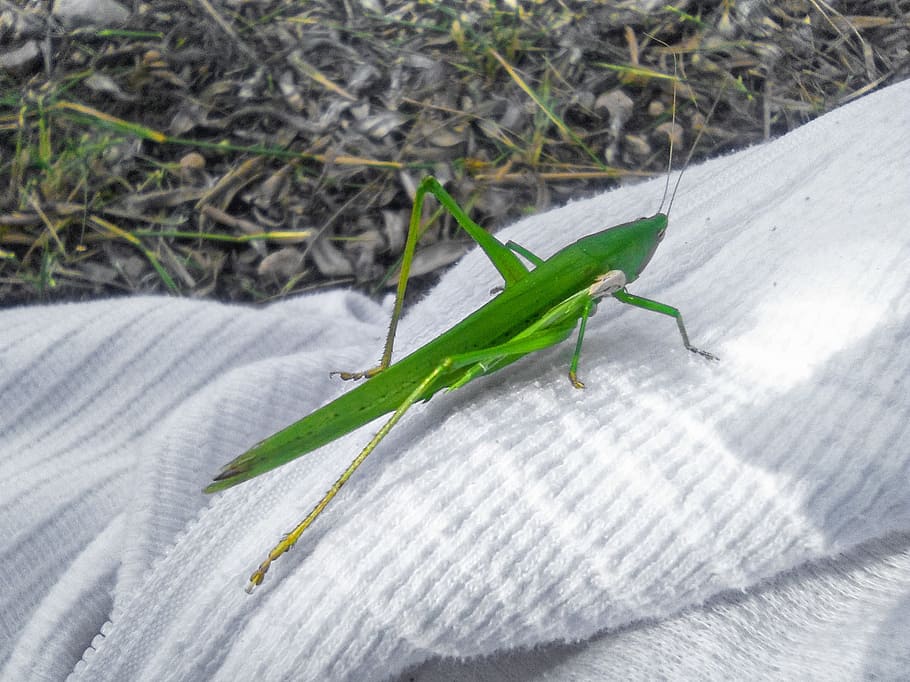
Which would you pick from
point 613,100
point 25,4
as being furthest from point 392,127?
point 25,4

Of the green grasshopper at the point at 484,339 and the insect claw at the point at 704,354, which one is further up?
the green grasshopper at the point at 484,339

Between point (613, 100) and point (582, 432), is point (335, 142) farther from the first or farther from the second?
point (582, 432)

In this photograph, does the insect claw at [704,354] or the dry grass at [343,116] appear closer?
the insect claw at [704,354]

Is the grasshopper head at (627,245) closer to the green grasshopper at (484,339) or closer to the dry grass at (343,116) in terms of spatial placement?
the green grasshopper at (484,339)

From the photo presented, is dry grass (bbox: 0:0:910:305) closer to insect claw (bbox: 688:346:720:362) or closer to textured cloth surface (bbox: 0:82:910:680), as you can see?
textured cloth surface (bbox: 0:82:910:680)

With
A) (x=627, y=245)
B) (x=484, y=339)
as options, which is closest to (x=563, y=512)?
(x=484, y=339)

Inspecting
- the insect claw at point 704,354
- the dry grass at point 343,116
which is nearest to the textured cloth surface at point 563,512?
the insect claw at point 704,354

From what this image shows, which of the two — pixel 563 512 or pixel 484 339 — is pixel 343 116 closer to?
pixel 484 339
